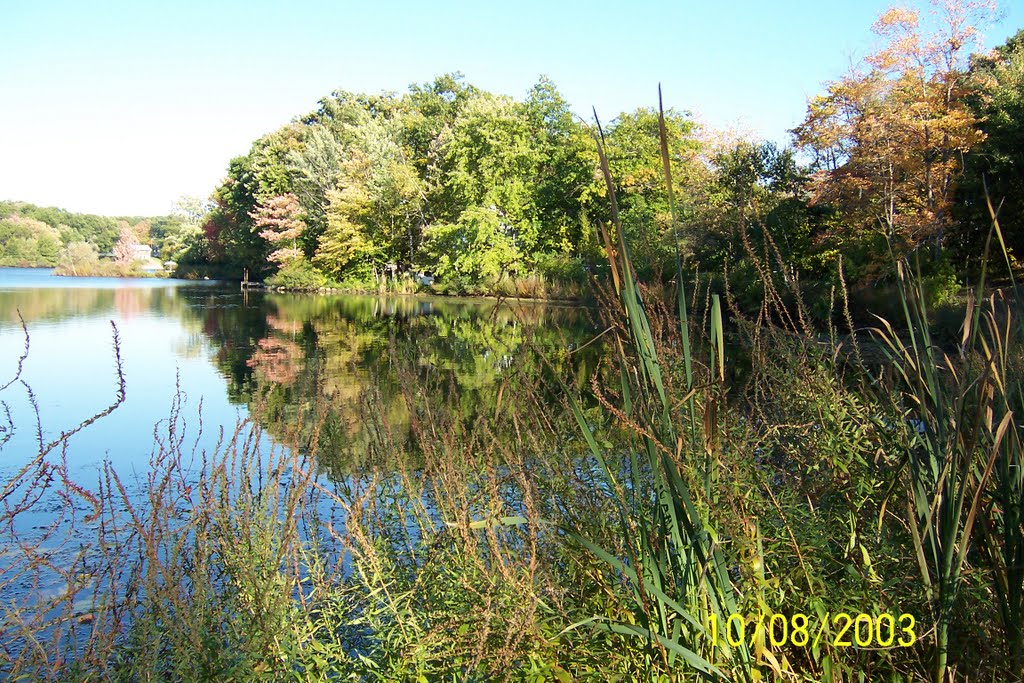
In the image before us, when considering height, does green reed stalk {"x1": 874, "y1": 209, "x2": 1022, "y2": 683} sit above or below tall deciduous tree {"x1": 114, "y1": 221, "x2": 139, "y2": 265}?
below

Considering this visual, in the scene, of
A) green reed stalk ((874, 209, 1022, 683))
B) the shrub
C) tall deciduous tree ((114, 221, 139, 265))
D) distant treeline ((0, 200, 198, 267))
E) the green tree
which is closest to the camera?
green reed stalk ((874, 209, 1022, 683))

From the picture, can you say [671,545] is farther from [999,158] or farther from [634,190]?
[634,190]

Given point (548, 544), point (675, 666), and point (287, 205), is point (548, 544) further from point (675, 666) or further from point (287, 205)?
point (287, 205)

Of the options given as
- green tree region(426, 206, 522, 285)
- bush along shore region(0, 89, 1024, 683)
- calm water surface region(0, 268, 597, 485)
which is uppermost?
green tree region(426, 206, 522, 285)

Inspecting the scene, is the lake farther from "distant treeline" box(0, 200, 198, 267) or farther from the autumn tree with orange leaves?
"distant treeline" box(0, 200, 198, 267)

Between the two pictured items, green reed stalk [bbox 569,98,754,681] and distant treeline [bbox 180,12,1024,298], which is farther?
distant treeline [bbox 180,12,1024,298]

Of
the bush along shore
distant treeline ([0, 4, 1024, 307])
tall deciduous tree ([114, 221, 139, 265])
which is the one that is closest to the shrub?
distant treeline ([0, 4, 1024, 307])

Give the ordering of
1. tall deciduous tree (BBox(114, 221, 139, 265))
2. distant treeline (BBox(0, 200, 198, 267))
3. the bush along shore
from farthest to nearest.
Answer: tall deciduous tree (BBox(114, 221, 139, 265)) → distant treeline (BBox(0, 200, 198, 267)) → the bush along shore

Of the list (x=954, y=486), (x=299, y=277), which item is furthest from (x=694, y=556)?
(x=299, y=277)

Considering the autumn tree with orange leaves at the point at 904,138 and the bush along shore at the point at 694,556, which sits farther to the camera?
the autumn tree with orange leaves at the point at 904,138

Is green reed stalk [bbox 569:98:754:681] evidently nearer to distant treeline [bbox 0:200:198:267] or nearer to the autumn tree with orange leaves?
the autumn tree with orange leaves

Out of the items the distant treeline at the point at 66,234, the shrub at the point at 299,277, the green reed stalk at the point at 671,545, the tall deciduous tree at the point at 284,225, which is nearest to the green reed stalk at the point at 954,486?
the green reed stalk at the point at 671,545

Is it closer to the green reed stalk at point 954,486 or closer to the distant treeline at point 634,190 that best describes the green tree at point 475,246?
the distant treeline at point 634,190

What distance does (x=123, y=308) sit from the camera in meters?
26.2
